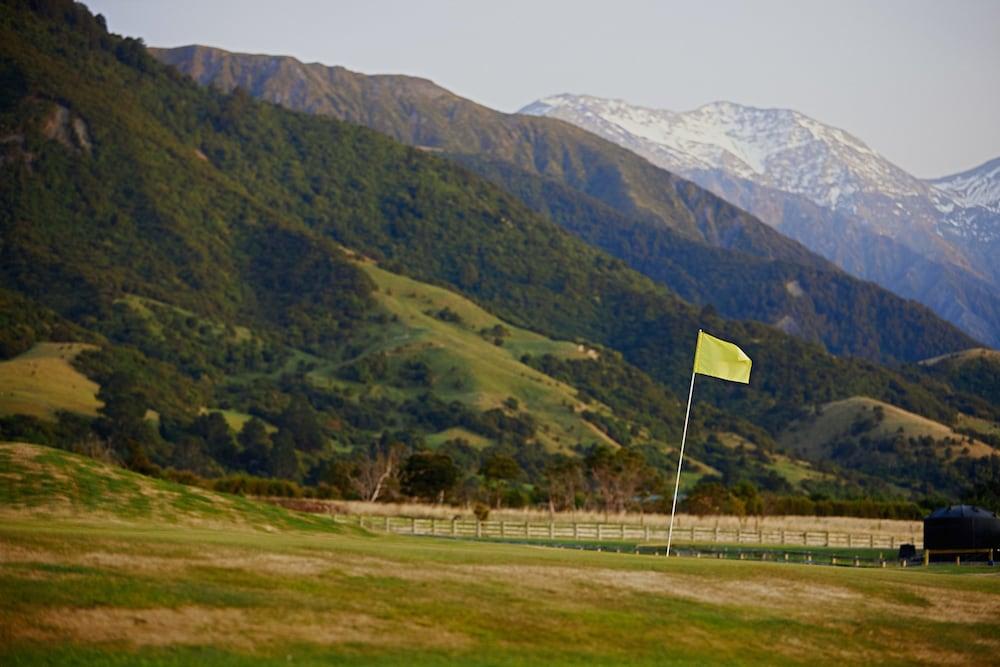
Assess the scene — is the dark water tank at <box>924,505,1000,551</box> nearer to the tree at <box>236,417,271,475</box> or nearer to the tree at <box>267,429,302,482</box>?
the tree at <box>267,429,302,482</box>

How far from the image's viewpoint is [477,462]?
17850cm

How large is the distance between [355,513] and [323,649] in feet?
202

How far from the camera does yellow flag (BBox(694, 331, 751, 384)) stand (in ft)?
155

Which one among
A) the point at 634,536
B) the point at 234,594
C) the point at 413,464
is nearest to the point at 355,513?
the point at 634,536

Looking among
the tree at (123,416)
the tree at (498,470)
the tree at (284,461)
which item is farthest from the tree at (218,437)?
the tree at (498,470)

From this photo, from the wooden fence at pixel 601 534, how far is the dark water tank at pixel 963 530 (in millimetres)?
9320

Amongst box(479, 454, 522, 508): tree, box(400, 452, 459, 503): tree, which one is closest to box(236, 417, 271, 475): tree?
box(479, 454, 522, 508): tree

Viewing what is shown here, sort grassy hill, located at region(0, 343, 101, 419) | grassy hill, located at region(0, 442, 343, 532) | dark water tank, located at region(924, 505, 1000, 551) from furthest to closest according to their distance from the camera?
grassy hill, located at region(0, 343, 101, 419)
dark water tank, located at region(924, 505, 1000, 551)
grassy hill, located at region(0, 442, 343, 532)

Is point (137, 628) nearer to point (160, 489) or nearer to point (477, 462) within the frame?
point (160, 489)

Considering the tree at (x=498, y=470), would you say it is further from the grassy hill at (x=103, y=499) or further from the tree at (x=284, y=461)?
the grassy hill at (x=103, y=499)

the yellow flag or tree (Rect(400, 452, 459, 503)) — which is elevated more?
the yellow flag

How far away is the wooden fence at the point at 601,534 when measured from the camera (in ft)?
240

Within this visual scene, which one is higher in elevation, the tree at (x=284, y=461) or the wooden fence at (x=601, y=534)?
the tree at (x=284, y=461)

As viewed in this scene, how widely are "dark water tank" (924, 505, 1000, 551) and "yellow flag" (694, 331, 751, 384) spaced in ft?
68.2
